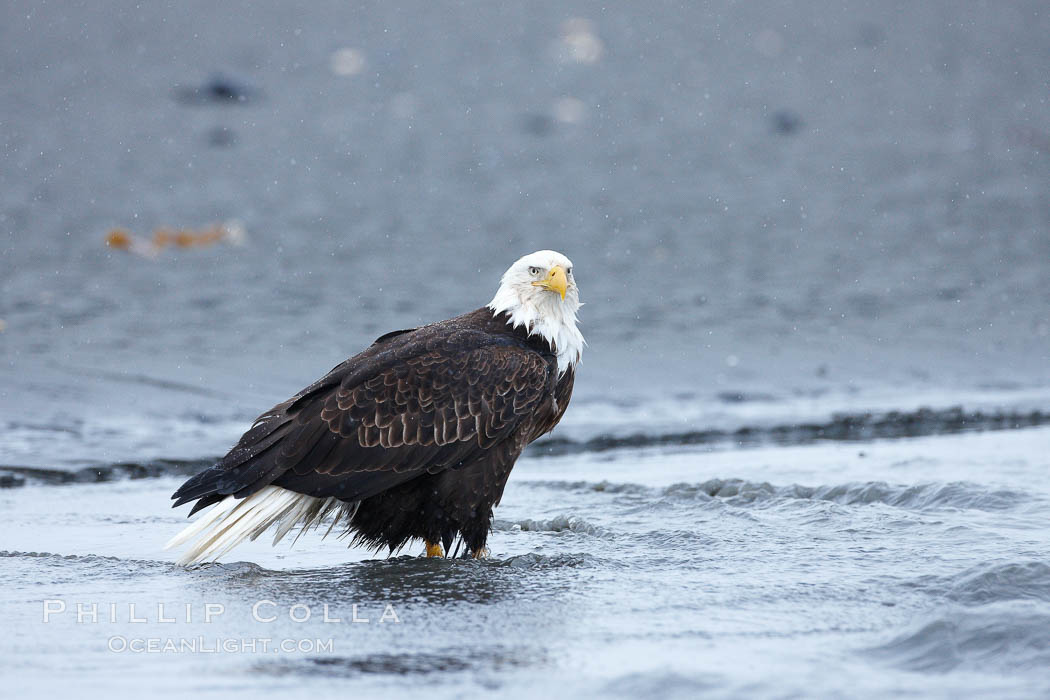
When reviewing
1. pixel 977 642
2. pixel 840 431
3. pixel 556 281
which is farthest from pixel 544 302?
pixel 840 431

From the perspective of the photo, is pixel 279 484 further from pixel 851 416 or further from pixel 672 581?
pixel 851 416

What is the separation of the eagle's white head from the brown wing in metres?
0.17

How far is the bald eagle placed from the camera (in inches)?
208

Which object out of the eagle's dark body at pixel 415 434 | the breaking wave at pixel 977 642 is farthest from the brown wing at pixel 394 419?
the breaking wave at pixel 977 642

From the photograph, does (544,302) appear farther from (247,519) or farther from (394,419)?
(247,519)

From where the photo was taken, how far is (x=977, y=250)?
13.0m

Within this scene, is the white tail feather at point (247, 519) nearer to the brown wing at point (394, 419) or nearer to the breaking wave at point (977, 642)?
the brown wing at point (394, 419)

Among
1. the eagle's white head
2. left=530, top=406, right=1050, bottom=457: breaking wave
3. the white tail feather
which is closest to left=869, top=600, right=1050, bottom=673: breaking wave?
the eagle's white head

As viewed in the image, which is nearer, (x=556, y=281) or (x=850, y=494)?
(x=556, y=281)

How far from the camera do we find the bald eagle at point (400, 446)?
5.29 meters

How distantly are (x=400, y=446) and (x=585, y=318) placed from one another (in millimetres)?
5266

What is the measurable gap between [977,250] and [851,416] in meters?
5.17

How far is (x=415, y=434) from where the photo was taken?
541 centimetres

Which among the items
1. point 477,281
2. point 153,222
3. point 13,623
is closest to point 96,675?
point 13,623
